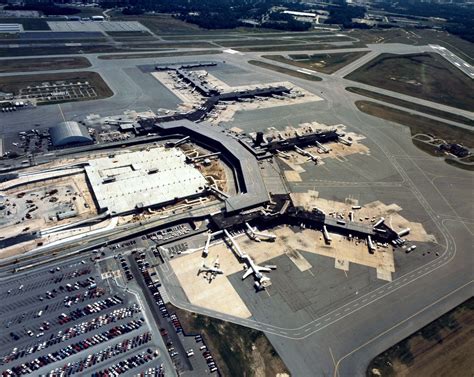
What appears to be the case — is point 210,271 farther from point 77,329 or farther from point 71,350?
point 71,350

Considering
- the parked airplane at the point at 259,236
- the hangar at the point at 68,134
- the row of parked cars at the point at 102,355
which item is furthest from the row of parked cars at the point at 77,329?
the hangar at the point at 68,134

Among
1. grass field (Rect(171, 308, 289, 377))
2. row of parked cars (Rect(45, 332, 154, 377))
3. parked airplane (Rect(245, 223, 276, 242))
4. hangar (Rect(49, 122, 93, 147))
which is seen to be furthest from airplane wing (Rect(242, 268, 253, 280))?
hangar (Rect(49, 122, 93, 147))

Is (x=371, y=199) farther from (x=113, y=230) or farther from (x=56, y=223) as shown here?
(x=56, y=223)

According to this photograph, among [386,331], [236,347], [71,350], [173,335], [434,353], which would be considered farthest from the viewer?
[386,331]

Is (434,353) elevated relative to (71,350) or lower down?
lower down

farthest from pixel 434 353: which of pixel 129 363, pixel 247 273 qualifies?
pixel 129 363

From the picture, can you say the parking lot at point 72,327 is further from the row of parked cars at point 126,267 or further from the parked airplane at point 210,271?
the parked airplane at point 210,271
